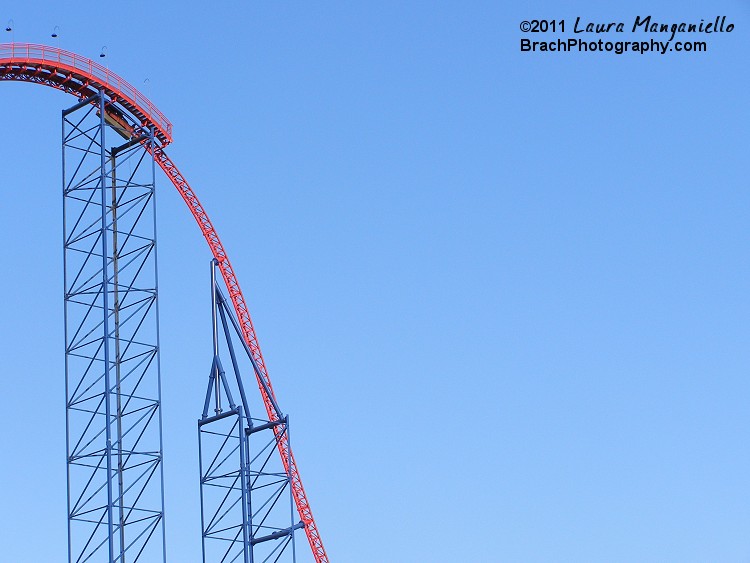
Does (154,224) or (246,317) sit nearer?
(154,224)

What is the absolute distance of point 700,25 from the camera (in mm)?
28594

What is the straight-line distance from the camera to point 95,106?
3241cm

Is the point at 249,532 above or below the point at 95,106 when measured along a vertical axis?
below

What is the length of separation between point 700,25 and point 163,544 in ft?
45.1

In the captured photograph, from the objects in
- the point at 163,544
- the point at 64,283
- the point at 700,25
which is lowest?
the point at 163,544

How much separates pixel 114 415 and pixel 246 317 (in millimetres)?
12323

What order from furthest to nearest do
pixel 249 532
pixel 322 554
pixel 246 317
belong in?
pixel 322 554 → pixel 246 317 → pixel 249 532

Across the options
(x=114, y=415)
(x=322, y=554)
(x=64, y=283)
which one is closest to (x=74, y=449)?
(x=114, y=415)

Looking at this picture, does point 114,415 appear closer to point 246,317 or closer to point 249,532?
point 249,532

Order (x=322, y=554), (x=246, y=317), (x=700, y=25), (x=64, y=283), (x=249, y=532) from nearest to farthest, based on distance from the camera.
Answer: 1. (x=700, y=25)
2. (x=64, y=283)
3. (x=249, y=532)
4. (x=246, y=317)
5. (x=322, y=554)

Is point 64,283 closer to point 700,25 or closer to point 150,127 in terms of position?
point 150,127

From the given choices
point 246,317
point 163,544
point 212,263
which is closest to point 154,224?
point 212,263

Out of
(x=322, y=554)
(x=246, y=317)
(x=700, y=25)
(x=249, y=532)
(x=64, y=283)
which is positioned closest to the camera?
(x=700, y=25)

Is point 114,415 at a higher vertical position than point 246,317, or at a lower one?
lower
